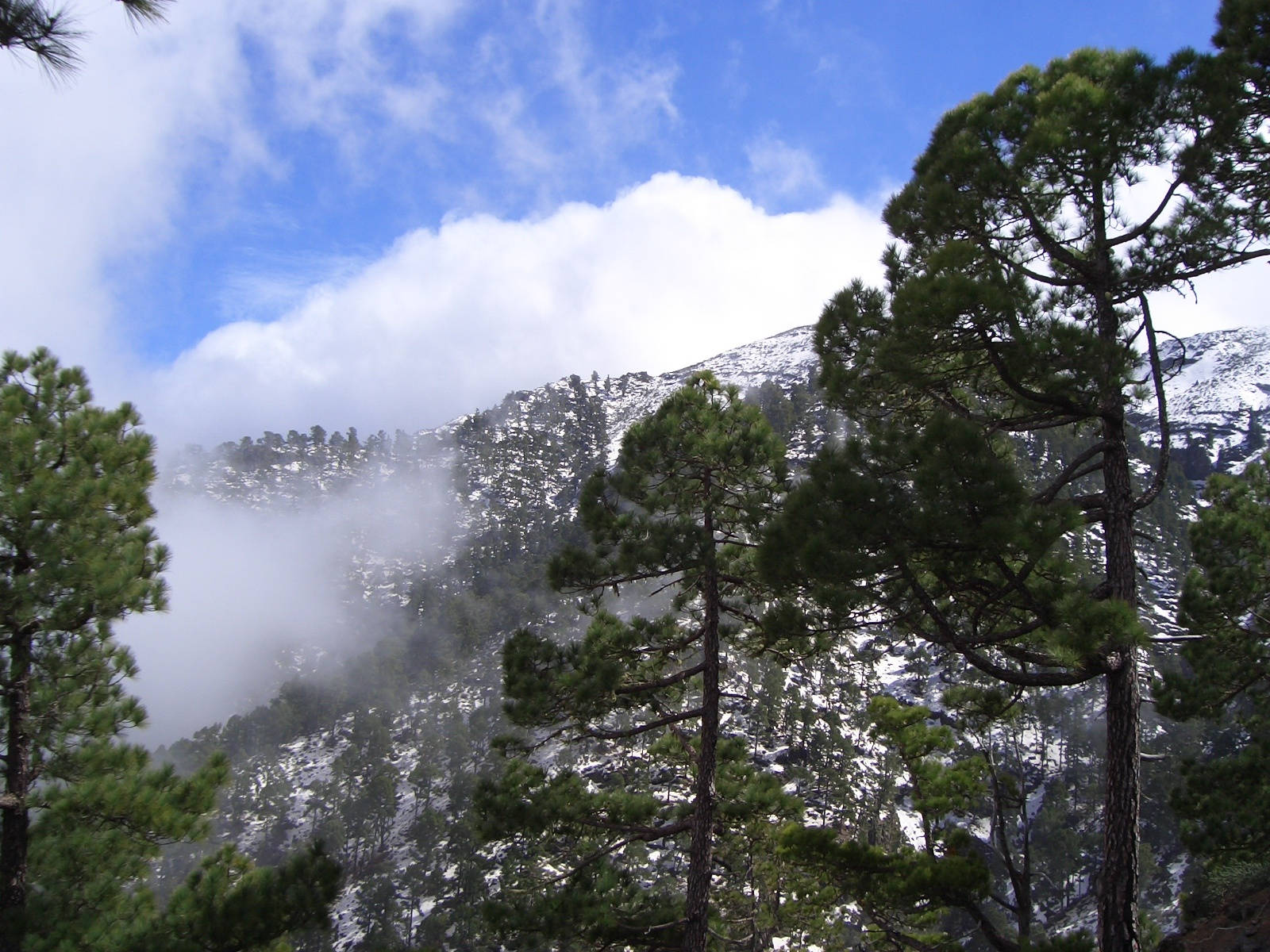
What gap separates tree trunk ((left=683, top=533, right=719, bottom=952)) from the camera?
959cm

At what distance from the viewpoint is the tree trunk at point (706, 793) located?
959 centimetres

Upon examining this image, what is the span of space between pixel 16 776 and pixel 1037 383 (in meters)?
9.62

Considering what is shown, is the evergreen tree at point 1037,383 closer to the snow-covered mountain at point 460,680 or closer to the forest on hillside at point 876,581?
the forest on hillside at point 876,581

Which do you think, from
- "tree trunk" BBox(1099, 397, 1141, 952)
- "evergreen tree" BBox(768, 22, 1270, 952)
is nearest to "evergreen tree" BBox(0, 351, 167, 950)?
"evergreen tree" BBox(768, 22, 1270, 952)

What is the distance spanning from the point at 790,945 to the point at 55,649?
50.6 ft

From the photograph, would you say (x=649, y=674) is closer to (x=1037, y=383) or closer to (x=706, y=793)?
(x=706, y=793)

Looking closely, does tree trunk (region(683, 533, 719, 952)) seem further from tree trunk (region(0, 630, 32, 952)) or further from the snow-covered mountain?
tree trunk (region(0, 630, 32, 952))

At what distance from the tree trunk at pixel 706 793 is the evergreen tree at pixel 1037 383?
3723 millimetres

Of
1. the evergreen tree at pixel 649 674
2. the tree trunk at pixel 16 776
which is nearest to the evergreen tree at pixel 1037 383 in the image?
the evergreen tree at pixel 649 674

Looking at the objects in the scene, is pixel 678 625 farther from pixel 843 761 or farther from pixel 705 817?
pixel 843 761

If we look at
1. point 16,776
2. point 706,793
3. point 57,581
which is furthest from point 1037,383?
point 16,776

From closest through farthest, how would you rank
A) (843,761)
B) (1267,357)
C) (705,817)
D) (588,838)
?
(705,817) < (588,838) < (843,761) < (1267,357)

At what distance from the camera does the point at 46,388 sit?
24.9 feet

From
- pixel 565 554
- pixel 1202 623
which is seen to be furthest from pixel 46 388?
pixel 1202 623
